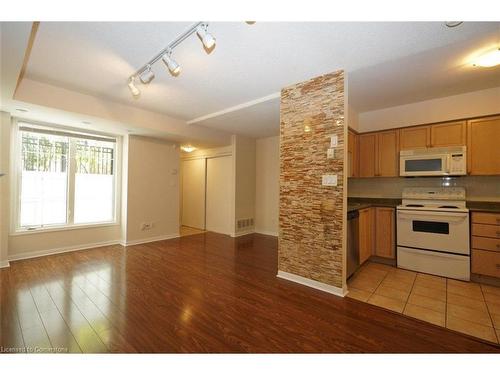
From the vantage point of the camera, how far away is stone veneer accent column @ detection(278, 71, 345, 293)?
250 cm

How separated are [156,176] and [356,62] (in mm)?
4347

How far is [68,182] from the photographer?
4.10 meters

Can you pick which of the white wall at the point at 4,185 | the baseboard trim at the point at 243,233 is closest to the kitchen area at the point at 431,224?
the baseboard trim at the point at 243,233

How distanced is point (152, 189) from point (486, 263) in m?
5.71

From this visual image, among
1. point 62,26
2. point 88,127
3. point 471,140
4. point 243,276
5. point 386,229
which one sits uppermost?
point 62,26

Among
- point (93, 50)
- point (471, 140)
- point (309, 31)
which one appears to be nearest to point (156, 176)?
point (93, 50)

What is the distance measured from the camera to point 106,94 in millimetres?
3350

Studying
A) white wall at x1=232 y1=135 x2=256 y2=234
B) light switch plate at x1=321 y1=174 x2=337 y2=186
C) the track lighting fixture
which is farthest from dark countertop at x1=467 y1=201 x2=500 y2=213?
white wall at x1=232 y1=135 x2=256 y2=234

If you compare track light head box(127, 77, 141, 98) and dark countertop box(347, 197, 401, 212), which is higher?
track light head box(127, 77, 141, 98)

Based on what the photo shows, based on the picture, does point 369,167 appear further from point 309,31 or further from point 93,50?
point 93,50

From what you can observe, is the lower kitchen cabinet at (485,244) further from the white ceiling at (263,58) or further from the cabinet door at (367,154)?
the white ceiling at (263,58)

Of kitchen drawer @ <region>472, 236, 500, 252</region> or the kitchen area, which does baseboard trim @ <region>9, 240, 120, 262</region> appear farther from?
kitchen drawer @ <region>472, 236, 500, 252</region>

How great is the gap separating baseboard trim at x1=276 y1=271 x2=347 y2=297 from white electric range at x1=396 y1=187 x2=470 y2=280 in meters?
1.55

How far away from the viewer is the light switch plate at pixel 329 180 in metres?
2.51
